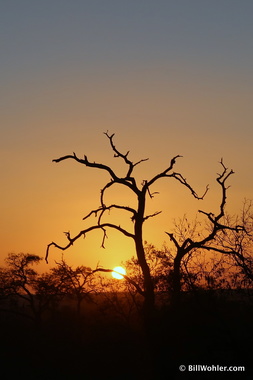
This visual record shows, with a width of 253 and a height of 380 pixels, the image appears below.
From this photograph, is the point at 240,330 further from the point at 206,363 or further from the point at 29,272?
the point at 29,272

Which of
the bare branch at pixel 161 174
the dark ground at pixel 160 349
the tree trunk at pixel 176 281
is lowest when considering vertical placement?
the dark ground at pixel 160 349

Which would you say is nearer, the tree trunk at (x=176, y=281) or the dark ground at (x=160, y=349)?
the dark ground at (x=160, y=349)

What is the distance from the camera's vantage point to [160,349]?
1938 cm

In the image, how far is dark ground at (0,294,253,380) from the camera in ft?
58.2

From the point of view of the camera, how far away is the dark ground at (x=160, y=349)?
17750 millimetres

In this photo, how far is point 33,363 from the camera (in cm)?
3984

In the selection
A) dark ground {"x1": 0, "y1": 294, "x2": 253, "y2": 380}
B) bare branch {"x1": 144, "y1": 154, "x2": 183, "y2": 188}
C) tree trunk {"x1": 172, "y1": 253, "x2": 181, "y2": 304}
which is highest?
bare branch {"x1": 144, "y1": 154, "x2": 183, "y2": 188}

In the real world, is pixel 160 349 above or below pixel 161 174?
below

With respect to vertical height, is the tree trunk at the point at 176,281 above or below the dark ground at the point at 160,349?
above

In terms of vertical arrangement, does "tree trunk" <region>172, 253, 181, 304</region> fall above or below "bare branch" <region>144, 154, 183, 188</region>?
below

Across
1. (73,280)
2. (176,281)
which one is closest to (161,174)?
(176,281)

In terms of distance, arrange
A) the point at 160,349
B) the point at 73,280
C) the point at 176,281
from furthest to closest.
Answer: the point at 73,280 < the point at 176,281 < the point at 160,349

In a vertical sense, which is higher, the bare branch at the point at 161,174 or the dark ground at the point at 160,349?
the bare branch at the point at 161,174

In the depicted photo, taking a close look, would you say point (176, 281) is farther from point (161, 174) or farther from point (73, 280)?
point (73, 280)
